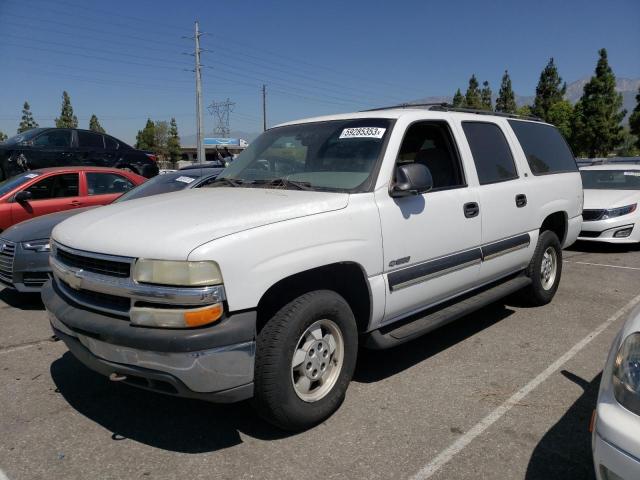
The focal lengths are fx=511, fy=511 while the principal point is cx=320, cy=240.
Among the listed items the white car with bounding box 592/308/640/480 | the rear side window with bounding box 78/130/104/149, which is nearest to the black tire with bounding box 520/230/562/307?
the white car with bounding box 592/308/640/480

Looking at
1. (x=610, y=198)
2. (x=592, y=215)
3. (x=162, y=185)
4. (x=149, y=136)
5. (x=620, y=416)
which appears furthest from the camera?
(x=149, y=136)

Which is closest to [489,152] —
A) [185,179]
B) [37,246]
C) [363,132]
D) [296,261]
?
[363,132]

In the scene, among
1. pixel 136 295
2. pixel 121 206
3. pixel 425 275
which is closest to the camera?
pixel 136 295

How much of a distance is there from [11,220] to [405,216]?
615 centimetres

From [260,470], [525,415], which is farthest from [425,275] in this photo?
[260,470]

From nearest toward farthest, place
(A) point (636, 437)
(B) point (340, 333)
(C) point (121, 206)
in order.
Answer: (A) point (636, 437), (B) point (340, 333), (C) point (121, 206)

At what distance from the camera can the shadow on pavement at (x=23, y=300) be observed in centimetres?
564

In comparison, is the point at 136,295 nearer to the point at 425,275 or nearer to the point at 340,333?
the point at 340,333

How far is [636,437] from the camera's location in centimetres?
190

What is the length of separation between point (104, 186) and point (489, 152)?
231 inches

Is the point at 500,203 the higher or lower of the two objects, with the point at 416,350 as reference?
higher

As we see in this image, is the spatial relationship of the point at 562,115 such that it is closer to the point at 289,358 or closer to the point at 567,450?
the point at 567,450

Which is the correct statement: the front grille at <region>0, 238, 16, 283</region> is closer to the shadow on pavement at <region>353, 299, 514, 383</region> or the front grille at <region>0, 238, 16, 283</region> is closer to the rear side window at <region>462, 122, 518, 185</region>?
the shadow on pavement at <region>353, 299, 514, 383</region>

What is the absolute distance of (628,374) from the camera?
6.82ft
